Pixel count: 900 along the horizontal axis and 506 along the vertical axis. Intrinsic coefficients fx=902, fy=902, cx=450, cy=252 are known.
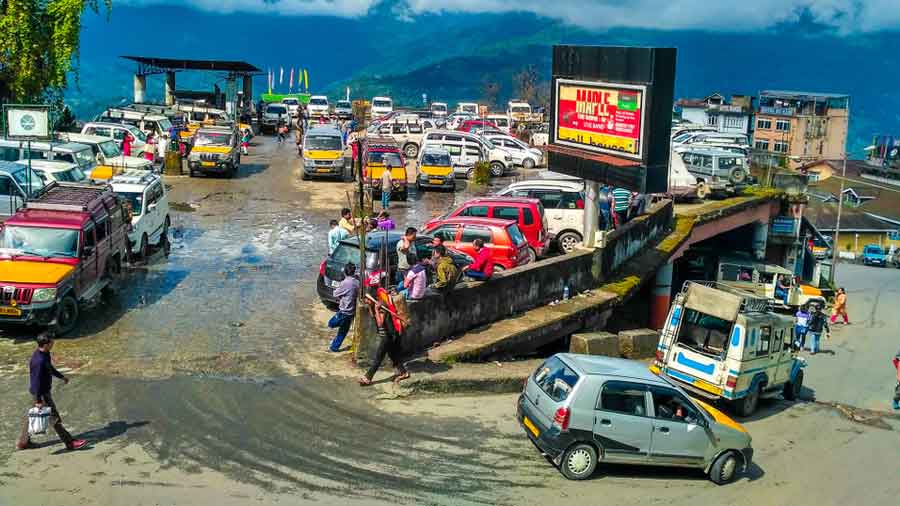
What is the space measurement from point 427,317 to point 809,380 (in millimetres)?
15194

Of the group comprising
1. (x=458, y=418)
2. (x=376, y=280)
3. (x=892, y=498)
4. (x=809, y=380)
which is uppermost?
(x=376, y=280)

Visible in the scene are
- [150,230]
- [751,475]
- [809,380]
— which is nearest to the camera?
[751,475]

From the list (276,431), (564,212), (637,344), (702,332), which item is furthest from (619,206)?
(276,431)

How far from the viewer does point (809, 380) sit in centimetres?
2650

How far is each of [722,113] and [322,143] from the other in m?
91.9

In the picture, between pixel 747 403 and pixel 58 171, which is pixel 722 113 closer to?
pixel 58 171

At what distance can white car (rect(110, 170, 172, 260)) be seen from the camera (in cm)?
2303

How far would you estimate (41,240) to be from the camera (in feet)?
56.4

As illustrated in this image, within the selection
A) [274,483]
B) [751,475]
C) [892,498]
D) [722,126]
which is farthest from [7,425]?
[722,126]

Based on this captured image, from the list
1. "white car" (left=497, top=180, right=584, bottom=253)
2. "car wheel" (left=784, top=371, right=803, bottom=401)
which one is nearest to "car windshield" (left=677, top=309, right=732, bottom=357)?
"car wheel" (left=784, top=371, right=803, bottom=401)

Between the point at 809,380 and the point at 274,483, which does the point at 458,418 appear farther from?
the point at 809,380

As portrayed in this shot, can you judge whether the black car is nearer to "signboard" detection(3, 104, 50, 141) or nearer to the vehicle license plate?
the vehicle license plate

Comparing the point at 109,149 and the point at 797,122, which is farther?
the point at 797,122

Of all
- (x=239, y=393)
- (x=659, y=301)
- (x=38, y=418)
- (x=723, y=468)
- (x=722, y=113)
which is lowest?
(x=659, y=301)
